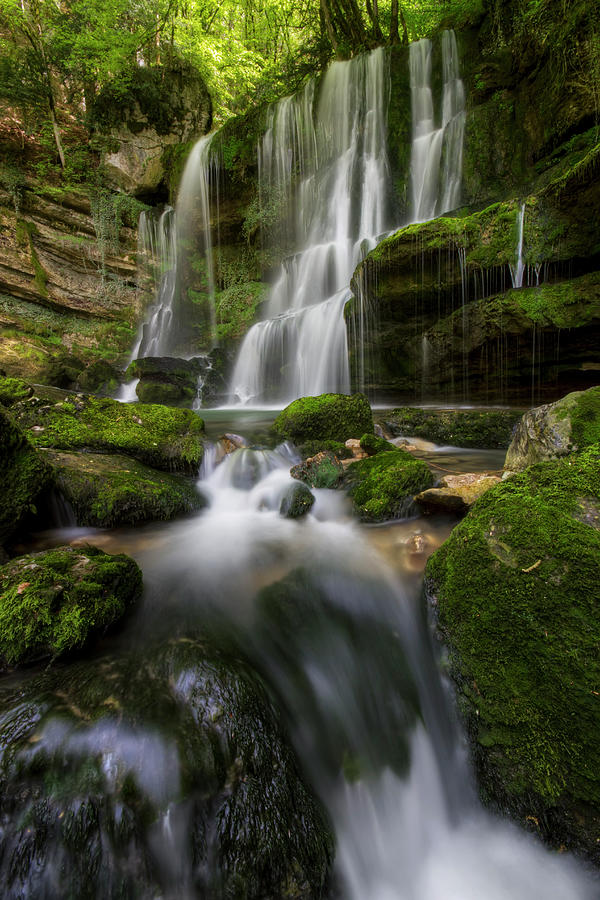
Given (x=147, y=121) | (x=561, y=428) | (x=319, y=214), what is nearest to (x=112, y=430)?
(x=561, y=428)

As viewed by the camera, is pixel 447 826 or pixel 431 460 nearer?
pixel 447 826

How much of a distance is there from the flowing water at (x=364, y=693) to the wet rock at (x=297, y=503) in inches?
17.4

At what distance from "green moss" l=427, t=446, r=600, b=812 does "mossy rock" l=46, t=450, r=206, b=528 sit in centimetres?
275

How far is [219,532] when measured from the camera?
3.70 m

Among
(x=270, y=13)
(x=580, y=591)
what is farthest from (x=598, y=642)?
(x=270, y=13)

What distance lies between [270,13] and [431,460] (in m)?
21.0

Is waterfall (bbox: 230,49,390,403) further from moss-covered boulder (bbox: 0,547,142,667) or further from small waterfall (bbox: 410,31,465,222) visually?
moss-covered boulder (bbox: 0,547,142,667)

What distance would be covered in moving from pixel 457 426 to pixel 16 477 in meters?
5.95

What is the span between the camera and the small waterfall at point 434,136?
1009 centimetres

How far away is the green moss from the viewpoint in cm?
147

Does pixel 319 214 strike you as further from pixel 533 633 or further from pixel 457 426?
pixel 533 633

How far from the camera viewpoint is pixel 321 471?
14.9 feet

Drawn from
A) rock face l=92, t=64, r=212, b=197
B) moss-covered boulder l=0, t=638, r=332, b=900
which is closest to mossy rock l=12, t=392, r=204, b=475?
moss-covered boulder l=0, t=638, r=332, b=900

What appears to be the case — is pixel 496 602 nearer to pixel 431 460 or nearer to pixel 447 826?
pixel 447 826
